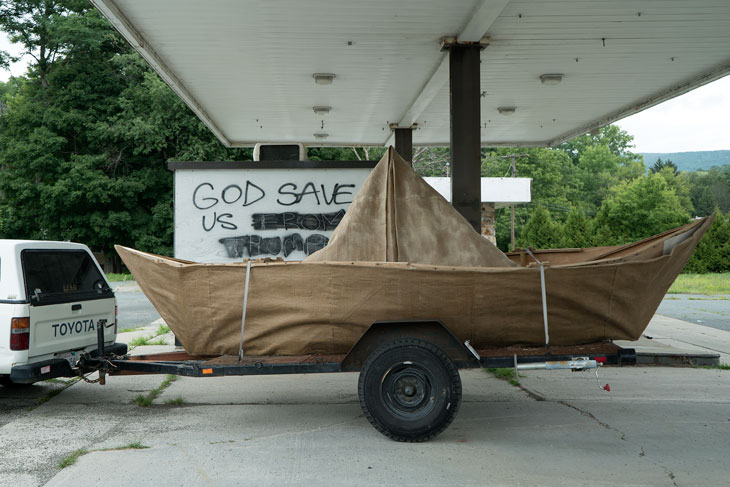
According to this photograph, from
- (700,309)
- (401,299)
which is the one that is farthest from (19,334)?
(700,309)

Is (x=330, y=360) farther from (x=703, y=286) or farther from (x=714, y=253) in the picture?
(x=714, y=253)

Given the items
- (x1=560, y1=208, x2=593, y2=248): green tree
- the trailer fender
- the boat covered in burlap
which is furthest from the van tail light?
(x1=560, y1=208, x2=593, y2=248): green tree

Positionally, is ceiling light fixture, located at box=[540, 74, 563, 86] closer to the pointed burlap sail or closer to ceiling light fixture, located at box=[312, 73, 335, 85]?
ceiling light fixture, located at box=[312, 73, 335, 85]

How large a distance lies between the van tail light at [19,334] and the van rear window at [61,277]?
23 centimetres

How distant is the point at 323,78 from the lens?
38.9ft

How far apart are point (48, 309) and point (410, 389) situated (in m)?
3.83

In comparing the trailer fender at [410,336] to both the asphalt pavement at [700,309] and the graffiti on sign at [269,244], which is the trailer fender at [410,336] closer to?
the graffiti on sign at [269,244]

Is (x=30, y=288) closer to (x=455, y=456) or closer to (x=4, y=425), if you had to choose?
(x=4, y=425)

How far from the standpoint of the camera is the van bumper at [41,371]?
600cm

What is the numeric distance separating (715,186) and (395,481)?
119440 mm

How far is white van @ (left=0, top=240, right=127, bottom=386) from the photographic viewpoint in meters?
6.08

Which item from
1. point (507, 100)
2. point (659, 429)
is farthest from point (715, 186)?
point (659, 429)

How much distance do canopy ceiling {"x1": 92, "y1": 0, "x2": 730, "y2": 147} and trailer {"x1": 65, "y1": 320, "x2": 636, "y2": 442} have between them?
4.78 m

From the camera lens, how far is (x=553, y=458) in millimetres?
5055
